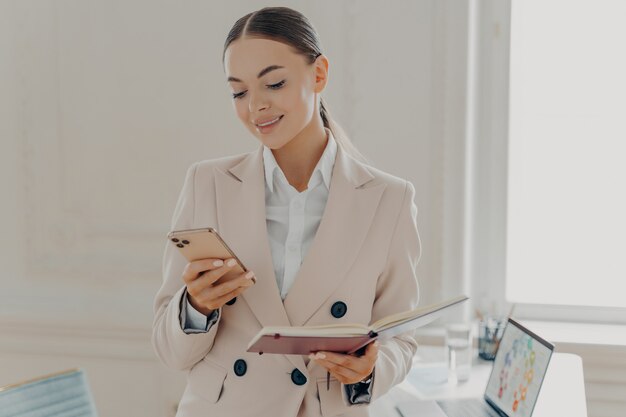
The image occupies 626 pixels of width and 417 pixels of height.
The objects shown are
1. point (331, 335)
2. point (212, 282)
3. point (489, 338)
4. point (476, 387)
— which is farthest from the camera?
point (489, 338)

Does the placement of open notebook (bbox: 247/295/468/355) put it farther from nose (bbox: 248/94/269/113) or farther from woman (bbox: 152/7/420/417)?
nose (bbox: 248/94/269/113)

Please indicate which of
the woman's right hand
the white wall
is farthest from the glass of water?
the woman's right hand

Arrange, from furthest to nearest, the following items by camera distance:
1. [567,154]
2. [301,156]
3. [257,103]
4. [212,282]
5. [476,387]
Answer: [567,154]
[476,387]
[301,156]
[257,103]
[212,282]

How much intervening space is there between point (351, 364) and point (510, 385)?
60 cm

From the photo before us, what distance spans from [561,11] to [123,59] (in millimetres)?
1477

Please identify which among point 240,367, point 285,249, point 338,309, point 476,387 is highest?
point 285,249

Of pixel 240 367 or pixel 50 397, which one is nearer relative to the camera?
pixel 240 367

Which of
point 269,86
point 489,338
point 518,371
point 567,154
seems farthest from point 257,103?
point 567,154

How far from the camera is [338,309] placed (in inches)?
59.7

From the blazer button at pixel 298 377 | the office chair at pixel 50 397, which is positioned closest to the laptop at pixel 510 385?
the blazer button at pixel 298 377

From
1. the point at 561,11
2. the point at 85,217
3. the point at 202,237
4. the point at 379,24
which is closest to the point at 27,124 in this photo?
the point at 85,217

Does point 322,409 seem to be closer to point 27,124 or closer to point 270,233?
point 270,233

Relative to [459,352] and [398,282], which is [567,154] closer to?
[459,352]

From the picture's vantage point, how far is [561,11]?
2562 mm
